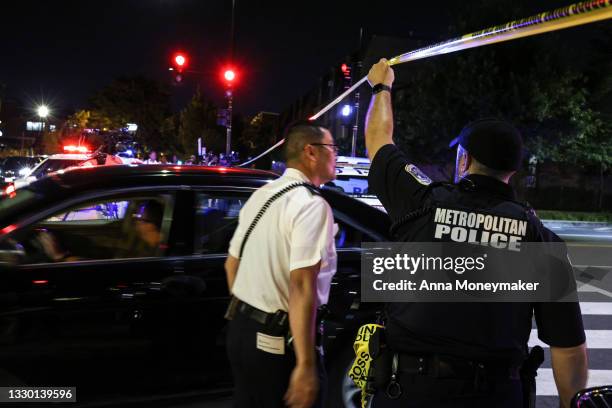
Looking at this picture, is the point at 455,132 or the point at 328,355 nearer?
the point at 328,355

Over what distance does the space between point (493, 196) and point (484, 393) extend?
2.09 ft

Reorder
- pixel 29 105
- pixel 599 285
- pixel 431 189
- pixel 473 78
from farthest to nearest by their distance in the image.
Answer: pixel 29 105 < pixel 473 78 < pixel 599 285 < pixel 431 189

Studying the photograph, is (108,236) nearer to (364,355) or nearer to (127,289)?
(127,289)

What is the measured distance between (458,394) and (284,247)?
0.81m

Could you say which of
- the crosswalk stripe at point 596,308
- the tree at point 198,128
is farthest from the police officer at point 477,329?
the tree at point 198,128

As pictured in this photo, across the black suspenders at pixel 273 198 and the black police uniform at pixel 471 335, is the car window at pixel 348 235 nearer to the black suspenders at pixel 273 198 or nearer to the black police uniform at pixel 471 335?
the black suspenders at pixel 273 198

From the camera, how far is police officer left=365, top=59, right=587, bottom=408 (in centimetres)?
168

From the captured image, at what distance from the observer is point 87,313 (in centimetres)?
292

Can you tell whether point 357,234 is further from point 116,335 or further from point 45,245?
point 45,245

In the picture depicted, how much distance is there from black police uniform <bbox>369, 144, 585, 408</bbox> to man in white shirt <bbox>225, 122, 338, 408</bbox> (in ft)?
1.08

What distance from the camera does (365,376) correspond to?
193 cm

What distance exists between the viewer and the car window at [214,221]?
3275 millimetres

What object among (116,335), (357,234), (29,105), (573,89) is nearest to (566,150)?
(573,89)

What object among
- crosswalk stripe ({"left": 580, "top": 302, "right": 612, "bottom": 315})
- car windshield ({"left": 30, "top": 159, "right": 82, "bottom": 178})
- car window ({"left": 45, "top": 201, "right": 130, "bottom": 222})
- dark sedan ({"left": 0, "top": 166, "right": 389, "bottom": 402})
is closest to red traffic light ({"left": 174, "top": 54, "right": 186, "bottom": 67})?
car windshield ({"left": 30, "top": 159, "right": 82, "bottom": 178})
